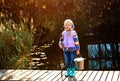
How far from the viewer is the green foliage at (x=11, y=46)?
11539 millimetres

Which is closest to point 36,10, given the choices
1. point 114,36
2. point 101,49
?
point 114,36

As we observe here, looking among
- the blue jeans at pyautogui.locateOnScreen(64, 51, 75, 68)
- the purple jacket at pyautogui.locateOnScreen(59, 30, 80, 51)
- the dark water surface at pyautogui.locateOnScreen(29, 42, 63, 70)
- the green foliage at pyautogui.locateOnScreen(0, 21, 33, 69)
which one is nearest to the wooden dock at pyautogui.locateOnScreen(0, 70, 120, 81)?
the blue jeans at pyautogui.locateOnScreen(64, 51, 75, 68)

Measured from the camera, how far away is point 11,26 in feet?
42.5

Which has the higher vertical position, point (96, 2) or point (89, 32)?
point (96, 2)

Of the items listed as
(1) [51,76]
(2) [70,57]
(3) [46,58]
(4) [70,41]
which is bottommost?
(3) [46,58]

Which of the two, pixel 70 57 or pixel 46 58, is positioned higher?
pixel 70 57

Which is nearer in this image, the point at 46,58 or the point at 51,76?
the point at 51,76

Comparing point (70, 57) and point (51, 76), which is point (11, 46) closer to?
point (51, 76)

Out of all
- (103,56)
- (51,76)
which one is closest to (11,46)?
(51,76)

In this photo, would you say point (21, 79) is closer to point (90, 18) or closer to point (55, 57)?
point (55, 57)

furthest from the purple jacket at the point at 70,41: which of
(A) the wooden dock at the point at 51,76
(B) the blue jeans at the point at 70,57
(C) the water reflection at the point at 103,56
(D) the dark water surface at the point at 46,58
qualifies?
(C) the water reflection at the point at 103,56

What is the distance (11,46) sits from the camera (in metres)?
11.9

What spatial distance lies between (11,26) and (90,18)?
1532 centimetres

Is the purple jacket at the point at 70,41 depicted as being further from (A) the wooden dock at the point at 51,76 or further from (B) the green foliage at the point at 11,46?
(B) the green foliage at the point at 11,46
